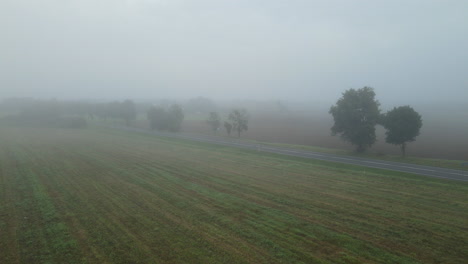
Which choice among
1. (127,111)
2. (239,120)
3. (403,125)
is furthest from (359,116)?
(127,111)

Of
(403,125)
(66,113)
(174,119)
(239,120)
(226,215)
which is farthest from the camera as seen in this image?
(66,113)

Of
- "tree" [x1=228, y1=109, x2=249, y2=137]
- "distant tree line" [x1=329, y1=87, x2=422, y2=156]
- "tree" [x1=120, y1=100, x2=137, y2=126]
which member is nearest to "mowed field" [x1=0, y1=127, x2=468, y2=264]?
"distant tree line" [x1=329, y1=87, x2=422, y2=156]

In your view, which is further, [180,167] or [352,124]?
[352,124]

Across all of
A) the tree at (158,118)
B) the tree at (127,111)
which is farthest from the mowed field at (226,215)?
the tree at (127,111)

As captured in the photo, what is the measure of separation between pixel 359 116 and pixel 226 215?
3252 centimetres

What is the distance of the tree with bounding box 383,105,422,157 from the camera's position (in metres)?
39.5

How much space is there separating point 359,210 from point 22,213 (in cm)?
2199

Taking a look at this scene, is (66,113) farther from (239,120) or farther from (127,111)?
(239,120)

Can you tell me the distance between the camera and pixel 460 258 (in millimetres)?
13195

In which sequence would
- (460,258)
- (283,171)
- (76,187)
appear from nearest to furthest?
(460,258) → (76,187) → (283,171)

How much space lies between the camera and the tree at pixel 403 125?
39500 mm

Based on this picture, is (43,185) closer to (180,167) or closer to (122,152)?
(180,167)

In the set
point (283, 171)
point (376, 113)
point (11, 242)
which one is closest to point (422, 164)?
point (376, 113)

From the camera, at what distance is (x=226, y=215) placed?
61.4 ft
